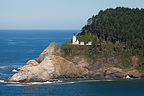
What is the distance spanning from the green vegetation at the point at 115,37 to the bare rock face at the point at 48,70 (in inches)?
235

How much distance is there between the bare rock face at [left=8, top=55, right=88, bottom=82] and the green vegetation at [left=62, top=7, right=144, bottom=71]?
5.97 metres

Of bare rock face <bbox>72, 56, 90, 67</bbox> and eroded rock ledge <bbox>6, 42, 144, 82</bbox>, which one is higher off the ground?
bare rock face <bbox>72, 56, 90, 67</bbox>

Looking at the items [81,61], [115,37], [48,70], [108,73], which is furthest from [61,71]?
[115,37]

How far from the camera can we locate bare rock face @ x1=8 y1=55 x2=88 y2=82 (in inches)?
3615

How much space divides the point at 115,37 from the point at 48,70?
28.8 m

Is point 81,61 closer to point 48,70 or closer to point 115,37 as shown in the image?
point 48,70

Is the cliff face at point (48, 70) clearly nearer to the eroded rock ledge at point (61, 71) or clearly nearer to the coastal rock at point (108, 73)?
the eroded rock ledge at point (61, 71)

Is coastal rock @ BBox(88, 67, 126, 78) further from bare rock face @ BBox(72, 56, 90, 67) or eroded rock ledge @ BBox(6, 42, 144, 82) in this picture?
bare rock face @ BBox(72, 56, 90, 67)

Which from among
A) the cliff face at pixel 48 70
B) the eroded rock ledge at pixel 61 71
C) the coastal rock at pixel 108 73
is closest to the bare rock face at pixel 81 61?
the eroded rock ledge at pixel 61 71

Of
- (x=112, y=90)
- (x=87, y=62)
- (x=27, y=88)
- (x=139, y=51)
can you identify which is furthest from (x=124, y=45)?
(x=27, y=88)

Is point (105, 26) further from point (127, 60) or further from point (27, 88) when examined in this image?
point (27, 88)

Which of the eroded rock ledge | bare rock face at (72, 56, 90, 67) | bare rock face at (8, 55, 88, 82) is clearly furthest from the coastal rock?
bare rock face at (72, 56, 90, 67)

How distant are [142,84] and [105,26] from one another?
30069 millimetres

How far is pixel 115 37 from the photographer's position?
109312mm
